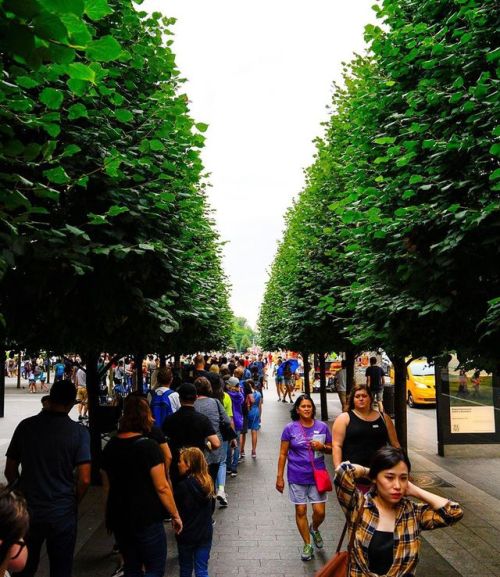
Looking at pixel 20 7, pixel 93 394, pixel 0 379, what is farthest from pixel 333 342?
pixel 20 7

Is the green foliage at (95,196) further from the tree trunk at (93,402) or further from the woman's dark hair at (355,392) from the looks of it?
the woman's dark hair at (355,392)

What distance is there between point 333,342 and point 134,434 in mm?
13085

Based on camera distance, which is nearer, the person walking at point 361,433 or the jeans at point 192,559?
the jeans at point 192,559

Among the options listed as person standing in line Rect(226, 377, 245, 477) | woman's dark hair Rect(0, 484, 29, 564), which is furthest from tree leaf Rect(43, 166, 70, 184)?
person standing in line Rect(226, 377, 245, 477)

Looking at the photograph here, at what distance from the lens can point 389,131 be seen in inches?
322

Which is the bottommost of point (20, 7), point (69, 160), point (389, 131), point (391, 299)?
point (391, 299)

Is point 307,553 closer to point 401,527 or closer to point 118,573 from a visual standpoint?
point 118,573

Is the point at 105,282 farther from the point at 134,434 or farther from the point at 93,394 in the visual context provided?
the point at 93,394

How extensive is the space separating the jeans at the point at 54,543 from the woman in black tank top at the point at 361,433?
2.58 m

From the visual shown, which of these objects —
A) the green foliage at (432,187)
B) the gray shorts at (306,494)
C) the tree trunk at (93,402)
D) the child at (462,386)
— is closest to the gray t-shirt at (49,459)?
the gray shorts at (306,494)

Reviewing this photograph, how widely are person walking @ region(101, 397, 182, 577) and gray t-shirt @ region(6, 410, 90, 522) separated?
10.8 inches

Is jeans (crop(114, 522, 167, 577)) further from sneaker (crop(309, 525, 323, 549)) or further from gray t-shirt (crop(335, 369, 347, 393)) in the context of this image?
gray t-shirt (crop(335, 369, 347, 393))

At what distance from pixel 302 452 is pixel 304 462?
11cm

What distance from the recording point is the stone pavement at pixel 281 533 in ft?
20.0
